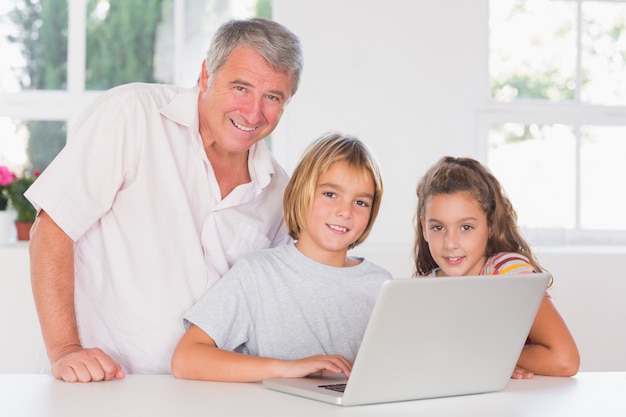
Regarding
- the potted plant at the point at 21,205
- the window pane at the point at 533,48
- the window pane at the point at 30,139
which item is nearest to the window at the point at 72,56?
the window pane at the point at 30,139

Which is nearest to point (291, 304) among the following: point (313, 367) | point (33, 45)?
point (313, 367)

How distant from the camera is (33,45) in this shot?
165 inches

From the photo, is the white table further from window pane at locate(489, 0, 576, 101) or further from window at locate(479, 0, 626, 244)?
window pane at locate(489, 0, 576, 101)

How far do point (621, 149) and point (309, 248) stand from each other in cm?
299

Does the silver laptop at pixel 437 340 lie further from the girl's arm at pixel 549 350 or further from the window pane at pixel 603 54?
the window pane at pixel 603 54

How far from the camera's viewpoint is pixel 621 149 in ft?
15.1

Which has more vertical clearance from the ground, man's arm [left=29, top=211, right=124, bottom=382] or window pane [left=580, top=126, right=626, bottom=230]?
window pane [left=580, top=126, right=626, bottom=230]

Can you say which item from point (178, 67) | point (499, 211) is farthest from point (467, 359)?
point (178, 67)

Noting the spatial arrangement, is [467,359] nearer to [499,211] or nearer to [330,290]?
[330,290]

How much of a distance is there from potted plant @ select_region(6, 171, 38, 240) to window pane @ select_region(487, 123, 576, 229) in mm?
2098

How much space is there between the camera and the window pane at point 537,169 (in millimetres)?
4445

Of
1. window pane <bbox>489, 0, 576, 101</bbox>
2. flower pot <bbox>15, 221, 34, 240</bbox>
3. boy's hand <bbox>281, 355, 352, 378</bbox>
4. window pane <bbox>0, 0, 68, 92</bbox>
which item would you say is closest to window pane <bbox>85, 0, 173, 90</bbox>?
window pane <bbox>0, 0, 68, 92</bbox>

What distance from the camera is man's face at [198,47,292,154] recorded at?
6.73 feet

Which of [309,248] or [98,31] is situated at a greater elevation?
[98,31]
